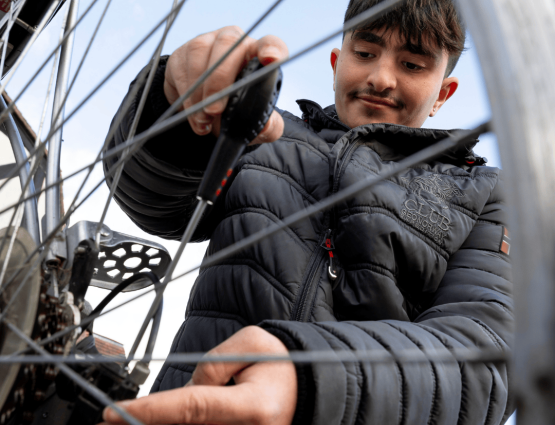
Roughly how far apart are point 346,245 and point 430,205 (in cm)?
16

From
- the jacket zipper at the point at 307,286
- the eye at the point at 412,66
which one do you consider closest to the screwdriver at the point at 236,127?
the jacket zipper at the point at 307,286

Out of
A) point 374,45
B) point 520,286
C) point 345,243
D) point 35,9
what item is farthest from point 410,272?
point 35,9

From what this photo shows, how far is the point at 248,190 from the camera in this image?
0.70 m

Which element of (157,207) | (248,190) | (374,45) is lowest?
(157,207)

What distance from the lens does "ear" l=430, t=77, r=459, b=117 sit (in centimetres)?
96

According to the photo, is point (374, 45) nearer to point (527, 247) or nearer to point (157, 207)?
point (157, 207)

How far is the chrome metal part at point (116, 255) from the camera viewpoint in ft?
1.42

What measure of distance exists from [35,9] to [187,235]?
27.8 inches

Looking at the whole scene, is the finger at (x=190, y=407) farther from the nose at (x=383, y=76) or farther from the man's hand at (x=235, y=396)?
the nose at (x=383, y=76)

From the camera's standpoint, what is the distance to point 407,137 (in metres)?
0.75

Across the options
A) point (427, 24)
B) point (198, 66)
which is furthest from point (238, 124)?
point (427, 24)

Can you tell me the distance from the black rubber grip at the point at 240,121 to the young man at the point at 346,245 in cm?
2

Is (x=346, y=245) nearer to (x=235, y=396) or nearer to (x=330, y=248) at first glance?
(x=330, y=248)

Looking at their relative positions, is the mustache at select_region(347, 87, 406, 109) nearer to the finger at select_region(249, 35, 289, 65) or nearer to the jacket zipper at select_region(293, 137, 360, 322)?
the jacket zipper at select_region(293, 137, 360, 322)
